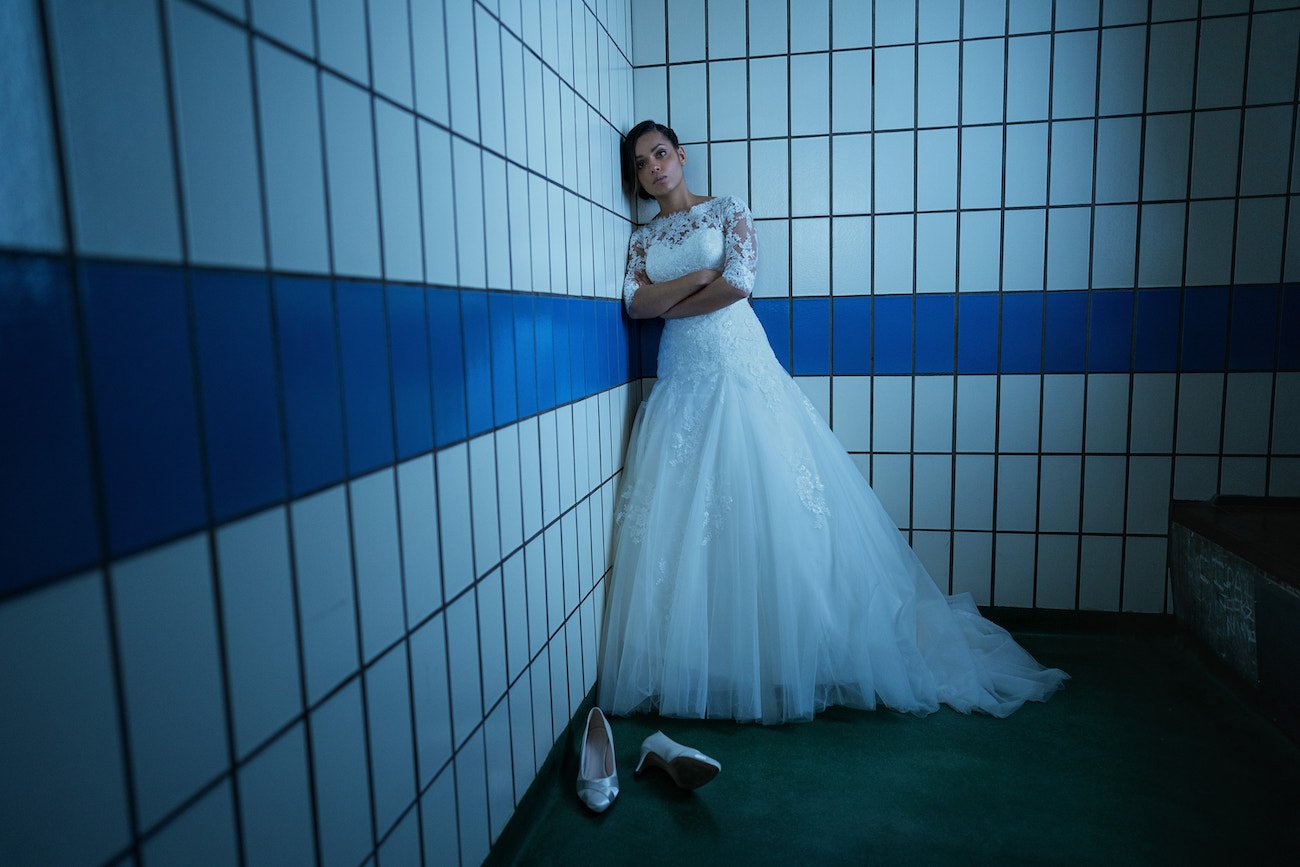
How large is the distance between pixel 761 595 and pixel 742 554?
0.14 m

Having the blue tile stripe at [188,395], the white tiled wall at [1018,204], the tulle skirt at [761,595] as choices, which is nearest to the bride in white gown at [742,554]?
the tulle skirt at [761,595]

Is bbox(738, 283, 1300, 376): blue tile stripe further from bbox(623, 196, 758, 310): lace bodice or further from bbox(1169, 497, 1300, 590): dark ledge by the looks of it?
bbox(1169, 497, 1300, 590): dark ledge

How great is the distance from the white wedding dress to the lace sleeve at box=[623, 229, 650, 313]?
16 mm

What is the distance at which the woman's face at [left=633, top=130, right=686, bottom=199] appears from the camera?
2652 mm

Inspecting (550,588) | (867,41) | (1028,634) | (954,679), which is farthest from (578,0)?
(1028,634)

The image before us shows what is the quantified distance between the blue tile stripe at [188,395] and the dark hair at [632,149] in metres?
1.48

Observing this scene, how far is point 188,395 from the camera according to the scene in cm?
83

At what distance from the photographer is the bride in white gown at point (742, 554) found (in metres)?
2.29

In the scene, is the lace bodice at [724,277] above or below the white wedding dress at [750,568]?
above

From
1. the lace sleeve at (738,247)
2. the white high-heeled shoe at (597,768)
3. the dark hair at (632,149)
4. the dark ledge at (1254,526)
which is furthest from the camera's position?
the dark hair at (632,149)

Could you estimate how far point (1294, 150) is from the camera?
2.61 m

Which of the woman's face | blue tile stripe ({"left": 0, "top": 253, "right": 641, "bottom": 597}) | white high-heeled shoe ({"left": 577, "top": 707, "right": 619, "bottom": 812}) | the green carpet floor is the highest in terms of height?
the woman's face

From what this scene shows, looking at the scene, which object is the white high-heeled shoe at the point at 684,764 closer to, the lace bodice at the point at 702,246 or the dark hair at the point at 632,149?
the lace bodice at the point at 702,246

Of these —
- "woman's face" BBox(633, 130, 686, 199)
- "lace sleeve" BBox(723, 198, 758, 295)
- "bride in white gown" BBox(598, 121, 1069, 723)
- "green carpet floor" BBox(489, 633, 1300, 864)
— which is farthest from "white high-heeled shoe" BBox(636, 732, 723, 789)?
"woman's face" BBox(633, 130, 686, 199)
